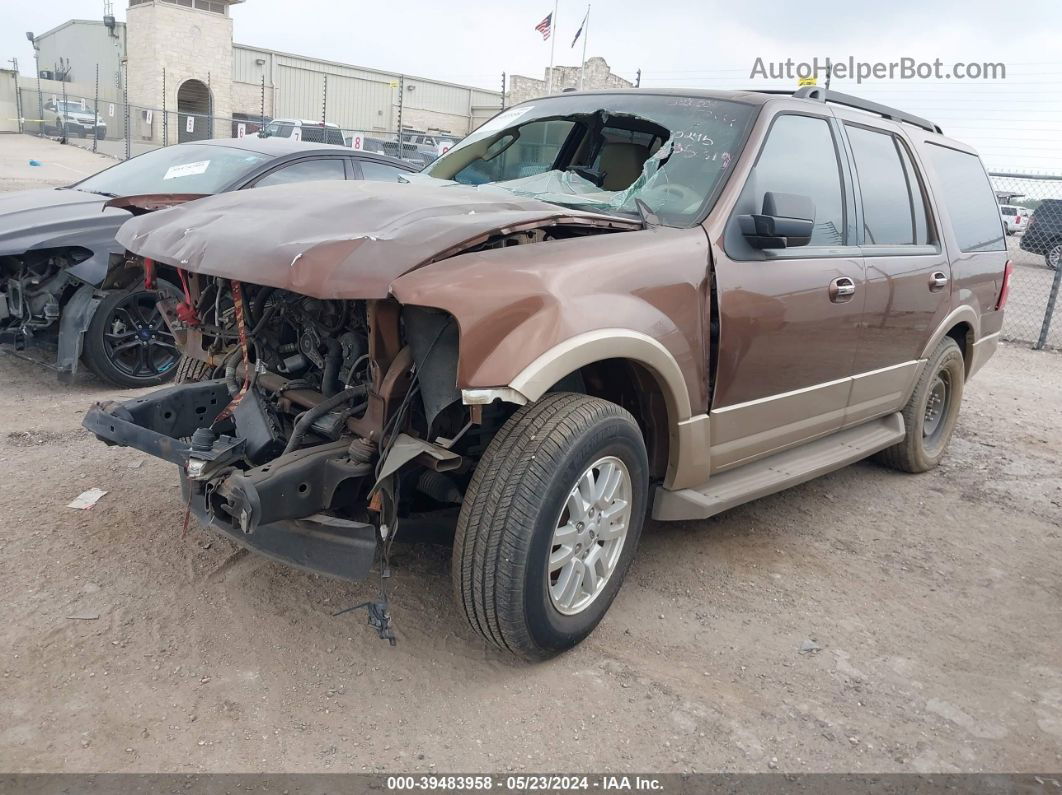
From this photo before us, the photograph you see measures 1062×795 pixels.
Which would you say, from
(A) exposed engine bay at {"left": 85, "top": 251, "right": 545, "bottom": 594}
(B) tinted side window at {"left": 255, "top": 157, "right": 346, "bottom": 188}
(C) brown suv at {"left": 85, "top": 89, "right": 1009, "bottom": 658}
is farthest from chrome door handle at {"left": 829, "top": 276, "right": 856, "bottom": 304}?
(B) tinted side window at {"left": 255, "top": 157, "right": 346, "bottom": 188}

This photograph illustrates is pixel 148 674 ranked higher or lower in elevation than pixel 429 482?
lower

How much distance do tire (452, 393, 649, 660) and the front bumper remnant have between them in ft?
1.17

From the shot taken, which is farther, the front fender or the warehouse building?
the warehouse building

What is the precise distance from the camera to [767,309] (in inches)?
140

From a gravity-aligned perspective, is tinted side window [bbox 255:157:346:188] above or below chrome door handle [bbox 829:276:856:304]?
above

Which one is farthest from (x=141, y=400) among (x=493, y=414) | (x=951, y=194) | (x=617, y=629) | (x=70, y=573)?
(x=951, y=194)

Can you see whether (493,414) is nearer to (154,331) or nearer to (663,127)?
(663,127)

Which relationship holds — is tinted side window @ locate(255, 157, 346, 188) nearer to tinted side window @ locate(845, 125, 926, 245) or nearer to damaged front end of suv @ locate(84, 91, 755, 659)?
damaged front end of suv @ locate(84, 91, 755, 659)

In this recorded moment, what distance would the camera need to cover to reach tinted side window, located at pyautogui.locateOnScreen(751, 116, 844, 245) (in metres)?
3.72

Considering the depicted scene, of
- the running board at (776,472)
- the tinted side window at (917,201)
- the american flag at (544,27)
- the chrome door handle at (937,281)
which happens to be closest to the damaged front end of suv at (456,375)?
the running board at (776,472)

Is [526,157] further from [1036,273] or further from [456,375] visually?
[1036,273]

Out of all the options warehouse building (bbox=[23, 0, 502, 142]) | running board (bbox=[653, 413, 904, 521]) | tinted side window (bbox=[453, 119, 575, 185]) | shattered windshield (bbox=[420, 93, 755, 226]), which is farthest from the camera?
warehouse building (bbox=[23, 0, 502, 142])

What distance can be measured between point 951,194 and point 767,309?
232cm

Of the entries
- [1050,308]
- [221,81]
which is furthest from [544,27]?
[1050,308]
